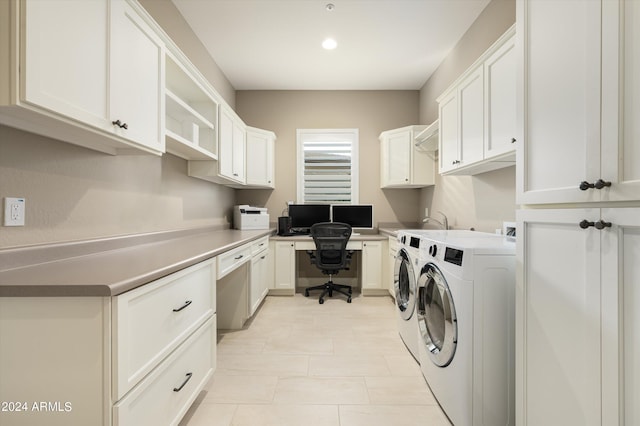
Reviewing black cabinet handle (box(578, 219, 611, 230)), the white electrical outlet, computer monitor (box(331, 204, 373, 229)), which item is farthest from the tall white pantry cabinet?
computer monitor (box(331, 204, 373, 229))

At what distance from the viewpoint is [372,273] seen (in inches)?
145

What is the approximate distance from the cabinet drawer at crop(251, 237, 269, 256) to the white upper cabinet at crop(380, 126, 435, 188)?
185 centimetres

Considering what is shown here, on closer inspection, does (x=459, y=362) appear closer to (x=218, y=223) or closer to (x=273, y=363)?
(x=273, y=363)

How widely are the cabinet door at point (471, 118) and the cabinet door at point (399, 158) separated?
1.46 metres

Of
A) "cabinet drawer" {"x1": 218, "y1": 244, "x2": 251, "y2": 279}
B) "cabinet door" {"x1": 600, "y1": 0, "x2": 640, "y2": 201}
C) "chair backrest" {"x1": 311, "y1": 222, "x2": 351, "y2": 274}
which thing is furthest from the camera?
"chair backrest" {"x1": 311, "y1": 222, "x2": 351, "y2": 274}

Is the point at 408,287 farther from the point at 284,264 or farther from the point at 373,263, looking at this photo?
the point at 284,264

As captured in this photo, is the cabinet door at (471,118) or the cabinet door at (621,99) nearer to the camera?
the cabinet door at (621,99)

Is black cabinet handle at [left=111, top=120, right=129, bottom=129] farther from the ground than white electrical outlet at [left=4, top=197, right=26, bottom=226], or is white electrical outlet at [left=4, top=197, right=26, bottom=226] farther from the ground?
black cabinet handle at [left=111, top=120, right=129, bottom=129]

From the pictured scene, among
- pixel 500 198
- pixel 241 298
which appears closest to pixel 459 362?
pixel 500 198

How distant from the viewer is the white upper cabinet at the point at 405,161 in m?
3.68

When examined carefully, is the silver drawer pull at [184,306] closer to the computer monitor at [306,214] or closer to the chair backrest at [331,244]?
the chair backrest at [331,244]

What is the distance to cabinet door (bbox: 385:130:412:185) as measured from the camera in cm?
372

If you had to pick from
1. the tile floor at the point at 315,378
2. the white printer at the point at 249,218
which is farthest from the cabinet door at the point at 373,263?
the white printer at the point at 249,218

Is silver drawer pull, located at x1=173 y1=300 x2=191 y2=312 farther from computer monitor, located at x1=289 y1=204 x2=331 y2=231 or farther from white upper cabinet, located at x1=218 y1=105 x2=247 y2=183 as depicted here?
computer monitor, located at x1=289 y1=204 x2=331 y2=231
